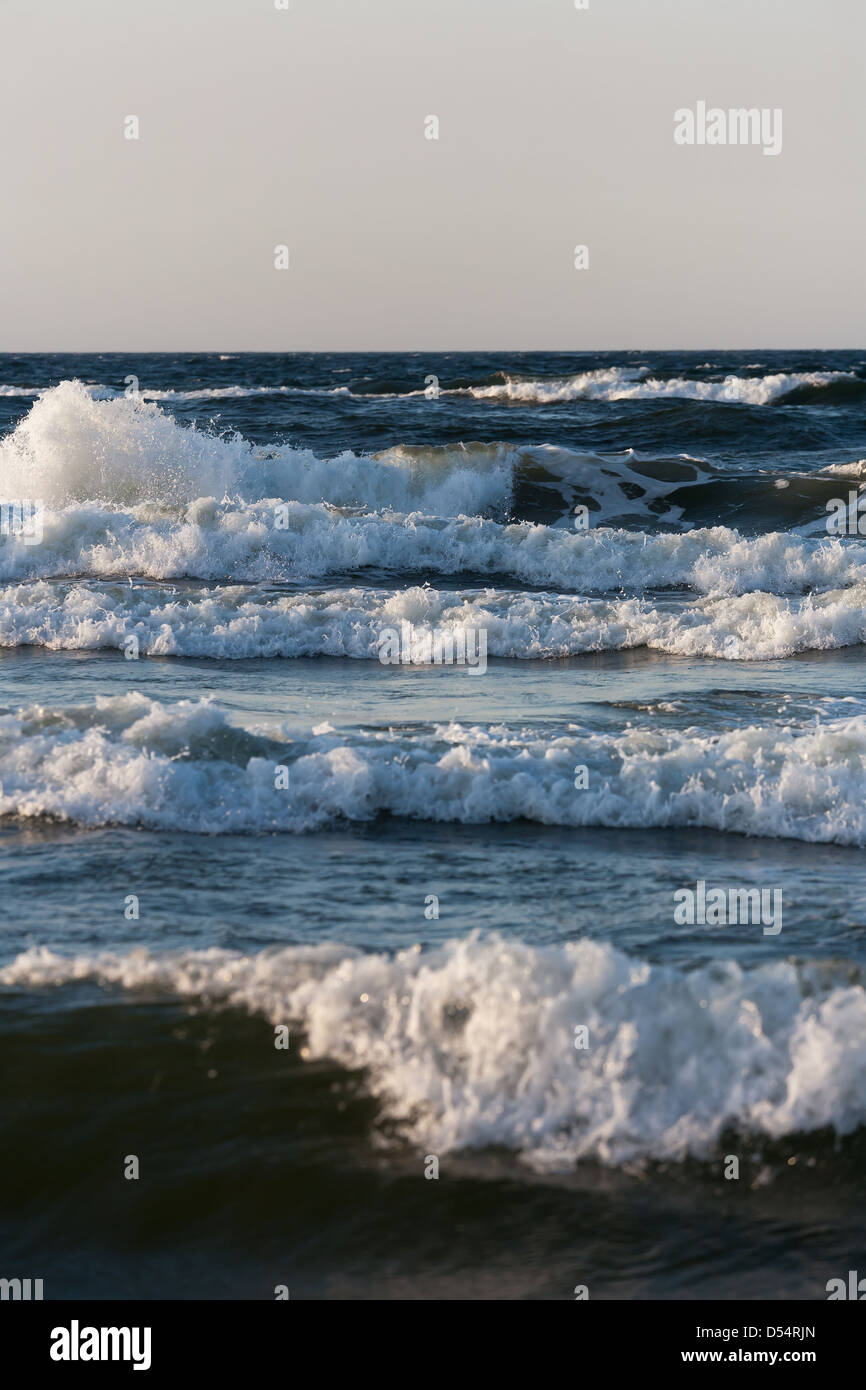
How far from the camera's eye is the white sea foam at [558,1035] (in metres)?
4.04

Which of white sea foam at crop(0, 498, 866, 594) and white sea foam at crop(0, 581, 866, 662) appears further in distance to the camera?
white sea foam at crop(0, 498, 866, 594)

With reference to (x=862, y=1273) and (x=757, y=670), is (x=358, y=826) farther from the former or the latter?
(x=757, y=670)

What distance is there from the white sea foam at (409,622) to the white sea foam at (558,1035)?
269 inches

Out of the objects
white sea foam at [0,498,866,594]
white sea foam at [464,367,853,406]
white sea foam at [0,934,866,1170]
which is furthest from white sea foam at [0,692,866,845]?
white sea foam at [464,367,853,406]

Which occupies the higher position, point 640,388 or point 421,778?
point 640,388

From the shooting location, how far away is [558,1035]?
14.0 feet

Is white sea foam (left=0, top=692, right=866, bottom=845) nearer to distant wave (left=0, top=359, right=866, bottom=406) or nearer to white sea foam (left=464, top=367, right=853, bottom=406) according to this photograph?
distant wave (left=0, top=359, right=866, bottom=406)

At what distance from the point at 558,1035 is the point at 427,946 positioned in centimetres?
72

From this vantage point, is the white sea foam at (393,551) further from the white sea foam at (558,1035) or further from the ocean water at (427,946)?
the white sea foam at (558,1035)

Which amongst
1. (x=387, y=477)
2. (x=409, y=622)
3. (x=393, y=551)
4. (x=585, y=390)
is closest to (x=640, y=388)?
(x=585, y=390)

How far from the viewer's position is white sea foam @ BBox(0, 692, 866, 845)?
21.6 feet

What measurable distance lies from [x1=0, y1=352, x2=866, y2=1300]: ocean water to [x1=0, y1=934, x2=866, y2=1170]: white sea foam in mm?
12

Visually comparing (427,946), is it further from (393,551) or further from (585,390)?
(585,390)

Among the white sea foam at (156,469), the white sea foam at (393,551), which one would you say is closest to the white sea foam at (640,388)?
the white sea foam at (156,469)
